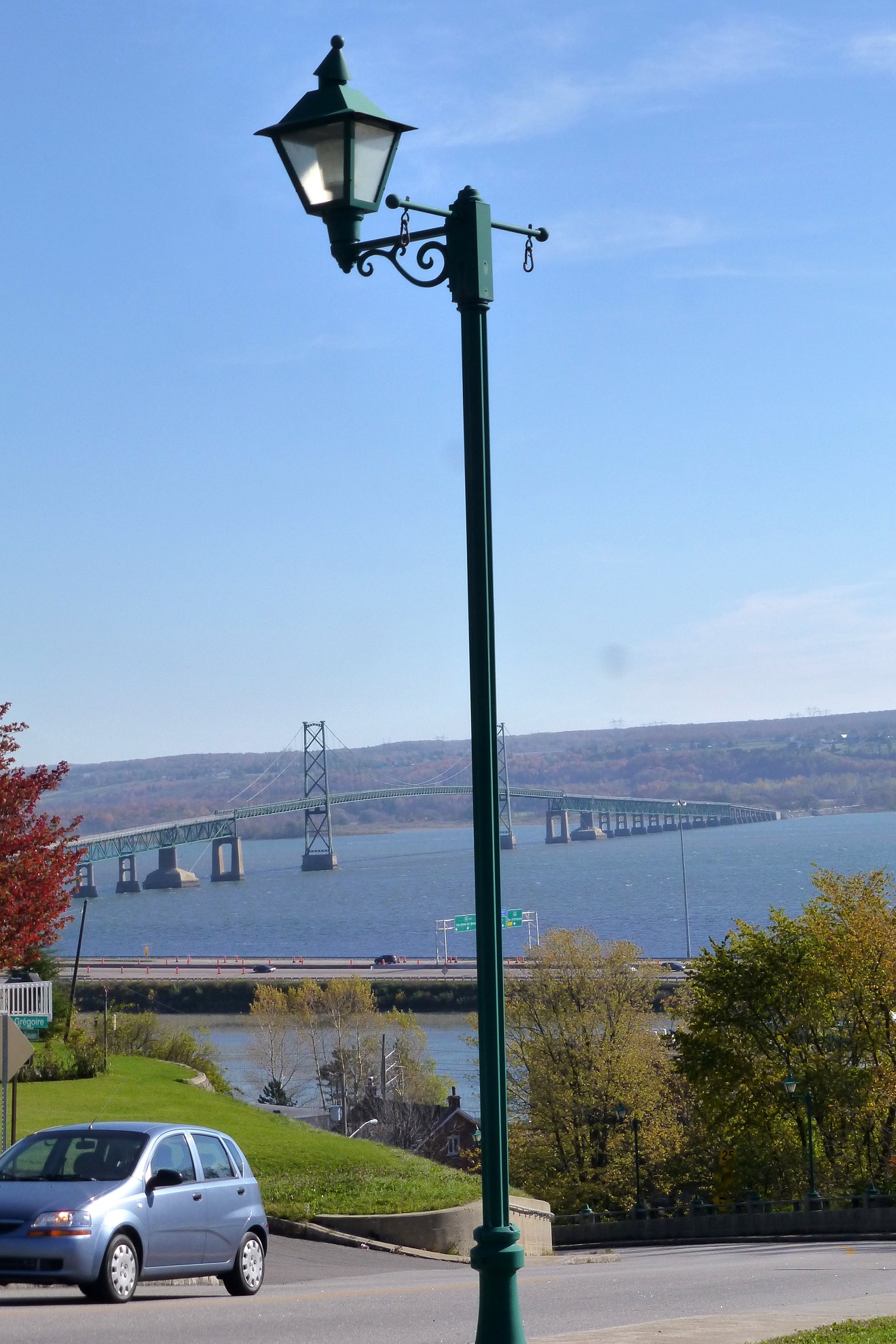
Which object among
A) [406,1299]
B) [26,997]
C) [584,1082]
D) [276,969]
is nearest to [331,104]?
[406,1299]

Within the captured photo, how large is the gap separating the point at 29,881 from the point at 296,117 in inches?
770

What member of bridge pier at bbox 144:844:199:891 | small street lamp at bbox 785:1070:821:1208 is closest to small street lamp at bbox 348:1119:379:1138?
small street lamp at bbox 785:1070:821:1208

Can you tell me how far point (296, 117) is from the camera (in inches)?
246

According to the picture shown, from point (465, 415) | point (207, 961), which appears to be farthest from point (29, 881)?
point (207, 961)

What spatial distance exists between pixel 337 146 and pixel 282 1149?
68.2ft

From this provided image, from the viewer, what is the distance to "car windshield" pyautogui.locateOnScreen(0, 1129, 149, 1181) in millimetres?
11250

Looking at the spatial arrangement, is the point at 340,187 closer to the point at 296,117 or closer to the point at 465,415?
the point at 296,117

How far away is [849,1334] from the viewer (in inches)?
342

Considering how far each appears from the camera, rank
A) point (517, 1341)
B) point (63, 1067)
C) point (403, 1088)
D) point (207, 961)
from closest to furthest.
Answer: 1. point (517, 1341)
2. point (63, 1067)
3. point (403, 1088)
4. point (207, 961)

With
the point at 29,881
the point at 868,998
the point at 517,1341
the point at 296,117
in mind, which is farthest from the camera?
the point at 868,998

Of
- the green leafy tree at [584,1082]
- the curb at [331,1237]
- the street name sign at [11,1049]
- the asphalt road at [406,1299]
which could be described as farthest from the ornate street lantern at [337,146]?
the green leafy tree at [584,1082]

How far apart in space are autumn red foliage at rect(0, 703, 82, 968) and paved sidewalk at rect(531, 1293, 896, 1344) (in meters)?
15.3

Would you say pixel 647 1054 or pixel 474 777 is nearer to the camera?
pixel 474 777

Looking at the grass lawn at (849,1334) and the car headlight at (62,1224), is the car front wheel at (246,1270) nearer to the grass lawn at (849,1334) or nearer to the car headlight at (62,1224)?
the car headlight at (62,1224)
